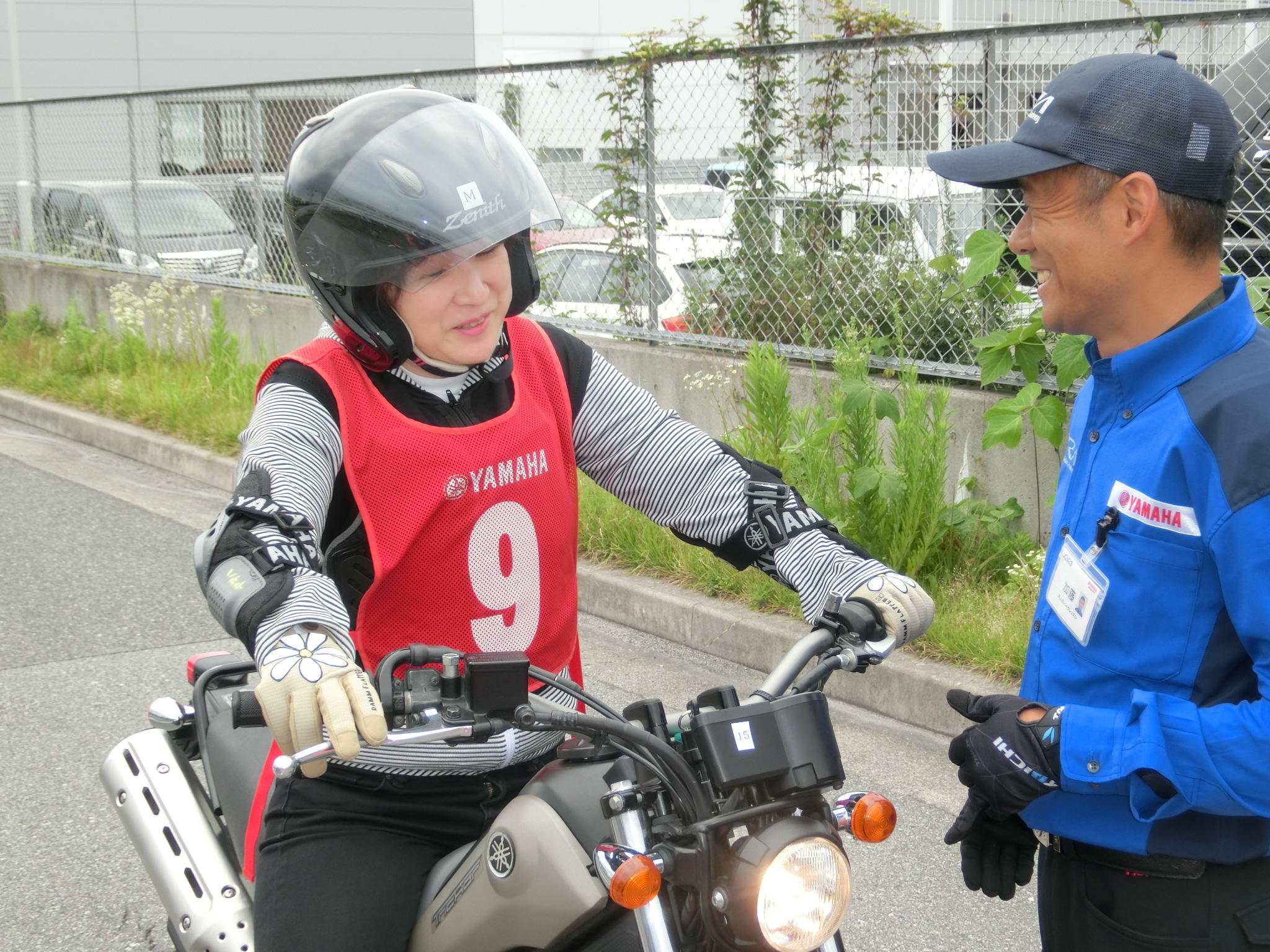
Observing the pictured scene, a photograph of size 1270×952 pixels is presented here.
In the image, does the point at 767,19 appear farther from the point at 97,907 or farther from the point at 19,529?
the point at 97,907

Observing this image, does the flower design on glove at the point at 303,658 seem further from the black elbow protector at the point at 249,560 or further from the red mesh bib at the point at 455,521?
the red mesh bib at the point at 455,521

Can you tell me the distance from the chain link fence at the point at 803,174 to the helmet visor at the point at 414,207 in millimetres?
3511

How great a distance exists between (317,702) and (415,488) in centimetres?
56

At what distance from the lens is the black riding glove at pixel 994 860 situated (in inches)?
84.8

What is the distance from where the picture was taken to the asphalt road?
3348mm

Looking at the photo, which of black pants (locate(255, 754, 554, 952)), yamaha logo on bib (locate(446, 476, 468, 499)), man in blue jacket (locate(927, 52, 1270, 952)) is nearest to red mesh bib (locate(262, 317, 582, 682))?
yamaha logo on bib (locate(446, 476, 468, 499))

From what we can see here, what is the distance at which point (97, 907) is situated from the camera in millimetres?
3430

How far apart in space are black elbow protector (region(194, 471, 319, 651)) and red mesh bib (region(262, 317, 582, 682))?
184 mm

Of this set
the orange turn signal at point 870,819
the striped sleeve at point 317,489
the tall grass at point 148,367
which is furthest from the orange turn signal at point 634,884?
the tall grass at point 148,367

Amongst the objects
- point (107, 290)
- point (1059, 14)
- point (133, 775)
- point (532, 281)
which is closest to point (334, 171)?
point (532, 281)

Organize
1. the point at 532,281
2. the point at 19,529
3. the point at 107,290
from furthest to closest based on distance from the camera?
the point at 107,290, the point at 19,529, the point at 532,281

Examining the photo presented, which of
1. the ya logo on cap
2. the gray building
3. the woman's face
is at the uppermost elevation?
the gray building

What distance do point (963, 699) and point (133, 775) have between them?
4.92ft

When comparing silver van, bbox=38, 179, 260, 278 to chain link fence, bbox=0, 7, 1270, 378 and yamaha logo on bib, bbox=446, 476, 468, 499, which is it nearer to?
chain link fence, bbox=0, 7, 1270, 378
